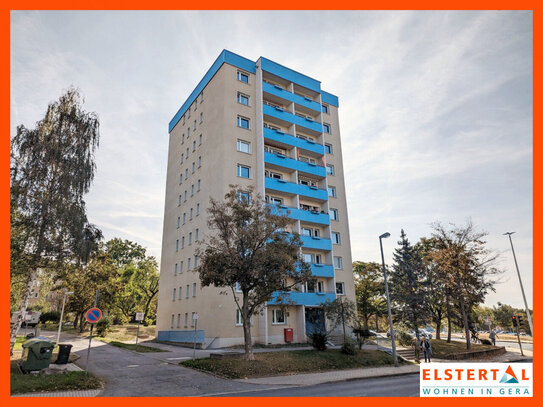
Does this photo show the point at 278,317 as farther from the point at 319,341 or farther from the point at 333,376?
the point at 333,376

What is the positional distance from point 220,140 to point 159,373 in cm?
2317

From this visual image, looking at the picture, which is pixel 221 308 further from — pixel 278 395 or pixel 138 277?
pixel 138 277

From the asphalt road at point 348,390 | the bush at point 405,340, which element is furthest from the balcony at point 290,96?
the asphalt road at point 348,390

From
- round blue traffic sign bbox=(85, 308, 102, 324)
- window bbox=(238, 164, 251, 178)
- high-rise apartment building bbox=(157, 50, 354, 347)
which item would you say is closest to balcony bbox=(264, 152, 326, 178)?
high-rise apartment building bbox=(157, 50, 354, 347)

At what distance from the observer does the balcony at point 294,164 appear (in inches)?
1399

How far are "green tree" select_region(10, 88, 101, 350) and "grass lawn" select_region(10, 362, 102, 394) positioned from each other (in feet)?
28.1

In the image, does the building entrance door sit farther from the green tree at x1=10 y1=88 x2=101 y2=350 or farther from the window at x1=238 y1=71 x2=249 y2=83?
the window at x1=238 y1=71 x2=249 y2=83

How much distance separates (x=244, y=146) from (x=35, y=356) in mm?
25276

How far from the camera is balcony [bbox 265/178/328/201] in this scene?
115 ft

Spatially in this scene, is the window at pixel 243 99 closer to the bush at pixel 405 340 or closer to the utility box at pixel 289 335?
the utility box at pixel 289 335

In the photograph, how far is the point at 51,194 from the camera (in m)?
22.0

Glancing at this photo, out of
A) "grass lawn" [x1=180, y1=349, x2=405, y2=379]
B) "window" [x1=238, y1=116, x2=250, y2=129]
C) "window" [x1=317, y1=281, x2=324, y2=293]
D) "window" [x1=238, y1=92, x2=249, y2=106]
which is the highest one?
"window" [x1=238, y1=92, x2=249, y2=106]

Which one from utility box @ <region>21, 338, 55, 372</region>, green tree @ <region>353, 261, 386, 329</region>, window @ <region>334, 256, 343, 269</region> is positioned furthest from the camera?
green tree @ <region>353, 261, 386, 329</region>

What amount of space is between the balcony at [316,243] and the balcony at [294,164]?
7.54m
